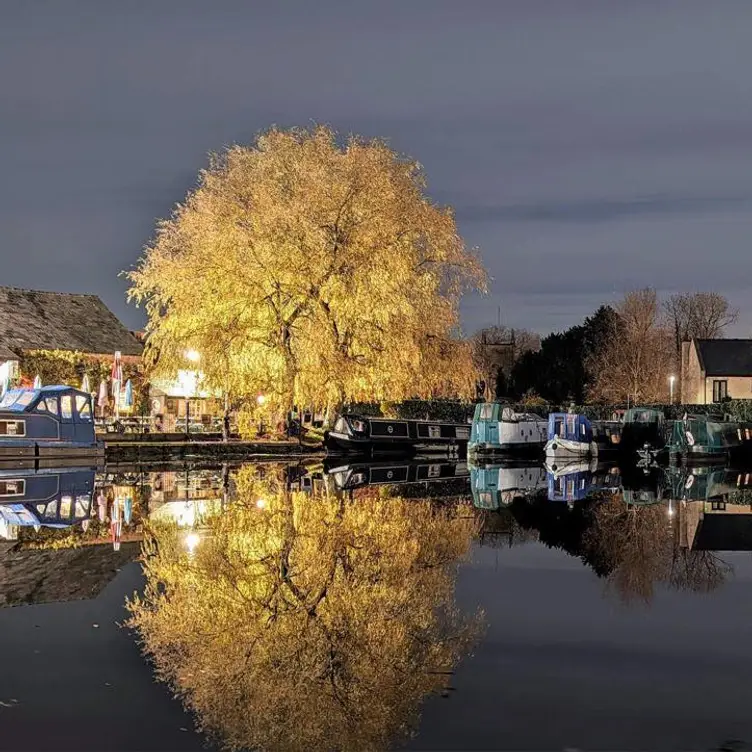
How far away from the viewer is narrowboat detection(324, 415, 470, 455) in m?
45.4

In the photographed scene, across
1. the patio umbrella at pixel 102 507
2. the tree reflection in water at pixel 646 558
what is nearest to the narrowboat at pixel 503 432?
the patio umbrella at pixel 102 507

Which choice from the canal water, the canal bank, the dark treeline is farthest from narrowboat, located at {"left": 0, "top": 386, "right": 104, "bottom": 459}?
the dark treeline

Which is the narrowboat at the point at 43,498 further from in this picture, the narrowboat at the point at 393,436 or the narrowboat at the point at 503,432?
the narrowboat at the point at 503,432

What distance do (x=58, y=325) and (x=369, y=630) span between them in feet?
167

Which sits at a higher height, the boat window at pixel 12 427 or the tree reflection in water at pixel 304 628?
the boat window at pixel 12 427

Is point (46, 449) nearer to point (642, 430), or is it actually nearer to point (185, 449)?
point (185, 449)

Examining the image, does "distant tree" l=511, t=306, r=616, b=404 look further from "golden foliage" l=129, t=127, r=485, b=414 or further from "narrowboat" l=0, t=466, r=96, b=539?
"narrowboat" l=0, t=466, r=96, b=539

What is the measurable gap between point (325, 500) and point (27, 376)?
113 ft

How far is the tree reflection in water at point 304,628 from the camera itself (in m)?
6.60

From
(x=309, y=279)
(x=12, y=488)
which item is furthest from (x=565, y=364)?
(x=12, y=488)

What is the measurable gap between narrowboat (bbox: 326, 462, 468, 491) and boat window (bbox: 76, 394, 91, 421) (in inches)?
312

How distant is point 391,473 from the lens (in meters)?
34.7

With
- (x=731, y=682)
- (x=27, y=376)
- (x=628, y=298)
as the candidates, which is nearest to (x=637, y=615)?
(x=731, y=682)

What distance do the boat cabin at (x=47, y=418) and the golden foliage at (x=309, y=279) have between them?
12.3 ft
